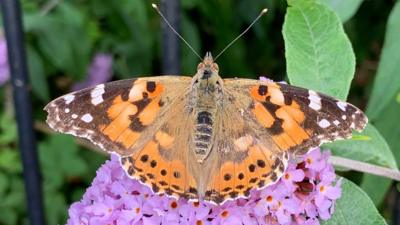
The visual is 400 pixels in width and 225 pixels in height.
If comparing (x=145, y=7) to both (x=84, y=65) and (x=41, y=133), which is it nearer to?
(x=84, y=65)

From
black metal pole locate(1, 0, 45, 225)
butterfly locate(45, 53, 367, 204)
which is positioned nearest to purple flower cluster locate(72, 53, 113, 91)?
black metal pole locate(1, 0, 45, 225)

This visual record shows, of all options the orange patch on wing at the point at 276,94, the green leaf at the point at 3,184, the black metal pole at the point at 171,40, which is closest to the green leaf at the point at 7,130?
the green leaf at the point at 3,184

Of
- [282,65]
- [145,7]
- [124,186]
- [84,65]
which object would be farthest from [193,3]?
[124,186]

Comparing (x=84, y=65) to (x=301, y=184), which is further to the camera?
(x=84, y=65)

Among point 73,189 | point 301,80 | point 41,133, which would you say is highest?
point 301,80

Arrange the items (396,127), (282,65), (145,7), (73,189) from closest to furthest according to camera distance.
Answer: (396,127), (145,7), (73,189), (282,65)

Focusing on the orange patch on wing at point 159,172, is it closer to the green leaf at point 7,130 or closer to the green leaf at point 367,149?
the green leaf at point 367,149

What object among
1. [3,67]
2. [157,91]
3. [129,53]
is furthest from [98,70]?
[157,91]
